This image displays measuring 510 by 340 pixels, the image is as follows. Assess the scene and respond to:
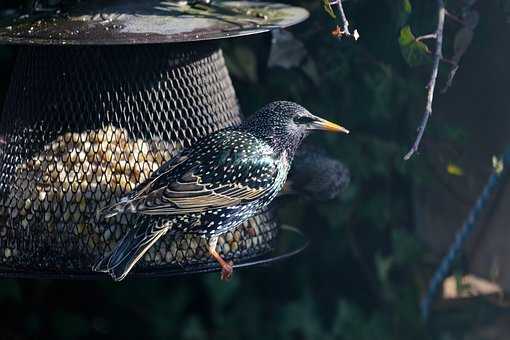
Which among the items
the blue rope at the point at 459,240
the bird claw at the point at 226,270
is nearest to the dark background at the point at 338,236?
the blue rope at the point at 459,240

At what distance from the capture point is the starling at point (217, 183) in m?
3.05

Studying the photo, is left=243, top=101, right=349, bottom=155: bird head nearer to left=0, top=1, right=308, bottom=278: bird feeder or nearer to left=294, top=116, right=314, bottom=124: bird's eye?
left=294, top=116, right=314, bottom=124: bird's eye

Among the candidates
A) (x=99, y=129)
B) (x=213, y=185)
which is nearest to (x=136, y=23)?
(x=99, y=129)

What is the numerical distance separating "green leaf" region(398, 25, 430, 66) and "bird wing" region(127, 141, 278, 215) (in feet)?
1.93

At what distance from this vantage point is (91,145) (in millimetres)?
3279

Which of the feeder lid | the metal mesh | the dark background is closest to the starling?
the metal mesh

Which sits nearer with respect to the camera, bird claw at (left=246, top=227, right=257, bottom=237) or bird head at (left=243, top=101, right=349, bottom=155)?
bird head at (left=243, top=101, right=349, bottom=155)

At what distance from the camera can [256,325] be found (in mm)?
4707

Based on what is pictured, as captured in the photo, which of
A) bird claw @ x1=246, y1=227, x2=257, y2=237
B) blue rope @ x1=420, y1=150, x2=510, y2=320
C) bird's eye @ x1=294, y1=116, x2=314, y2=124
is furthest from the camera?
blue rope @ x1=420, y1=150, x2=510, y2=320

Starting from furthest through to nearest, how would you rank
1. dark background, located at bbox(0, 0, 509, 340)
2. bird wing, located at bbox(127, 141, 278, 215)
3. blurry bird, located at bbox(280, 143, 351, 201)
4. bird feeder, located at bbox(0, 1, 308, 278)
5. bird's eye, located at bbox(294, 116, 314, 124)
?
1. dark background, located at bbox(0, 0, 509, 340)
2. blurry bird, located at bbox(280, 143, 351, 201)
3. bird's eye, located at bbox(294, 116, 314, 124)
4. bird feeder, located at bbox(0, 1, 308, 278)
5. bird wing, located at bbox(127, 141, 278, 215)

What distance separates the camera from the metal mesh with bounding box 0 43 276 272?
3236mm

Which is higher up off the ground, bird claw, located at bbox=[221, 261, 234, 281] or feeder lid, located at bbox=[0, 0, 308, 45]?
feeder lid, located at bbox=[0, 0, 308, 45]

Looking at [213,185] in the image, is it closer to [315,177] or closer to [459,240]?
[315,177]

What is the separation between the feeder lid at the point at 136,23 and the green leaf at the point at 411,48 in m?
0.34
